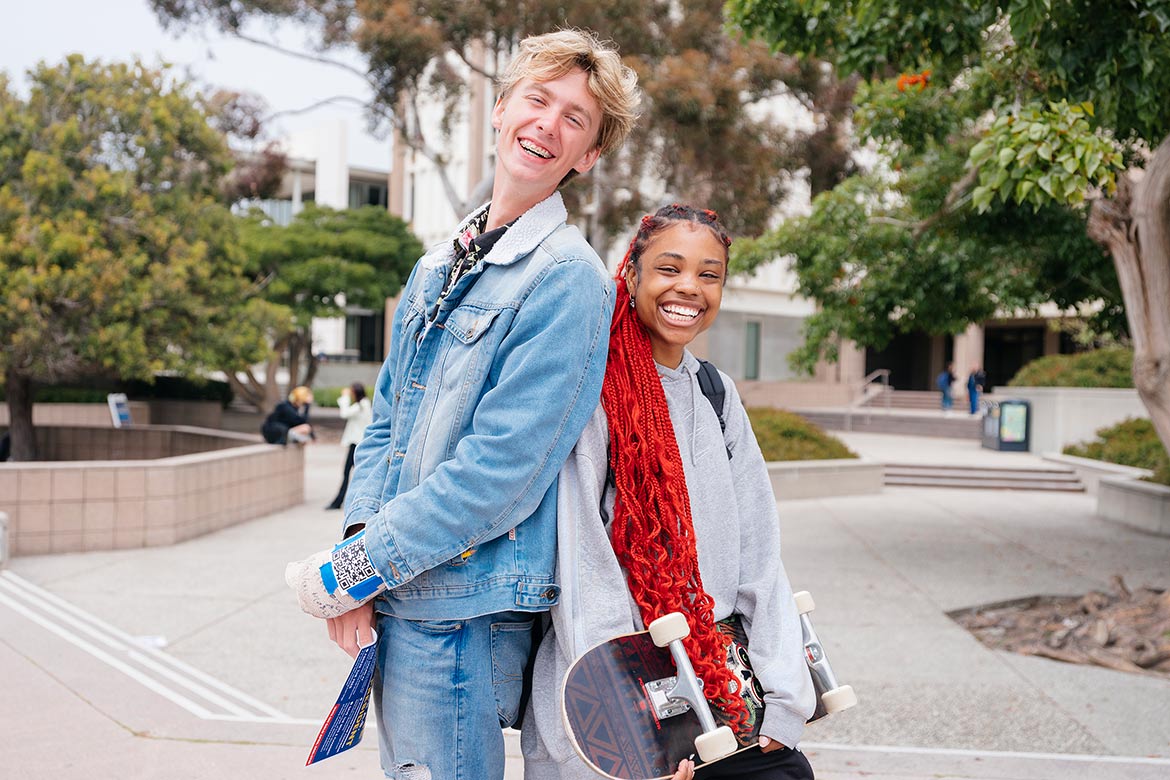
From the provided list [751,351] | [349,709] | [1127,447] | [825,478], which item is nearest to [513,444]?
[349,709]

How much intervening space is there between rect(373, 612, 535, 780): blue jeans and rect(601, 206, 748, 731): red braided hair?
0.84 ft

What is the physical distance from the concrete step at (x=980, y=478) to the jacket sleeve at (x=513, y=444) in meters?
15.2

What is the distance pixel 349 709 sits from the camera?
1.90m

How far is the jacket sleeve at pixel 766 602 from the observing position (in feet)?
6.21

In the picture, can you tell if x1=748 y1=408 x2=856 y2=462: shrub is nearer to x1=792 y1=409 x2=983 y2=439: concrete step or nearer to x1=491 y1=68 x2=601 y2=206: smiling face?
x1=792 y1=409 x2=983 y2=439: concrete step

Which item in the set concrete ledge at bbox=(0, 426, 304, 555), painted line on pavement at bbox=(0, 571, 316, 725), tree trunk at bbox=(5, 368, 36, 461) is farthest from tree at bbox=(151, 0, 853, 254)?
painted line on pavement at bbox=(0, 571, 316, 725)

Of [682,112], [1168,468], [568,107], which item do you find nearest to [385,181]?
[682,112]

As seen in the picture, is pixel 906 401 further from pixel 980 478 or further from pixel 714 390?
pixel 714 390

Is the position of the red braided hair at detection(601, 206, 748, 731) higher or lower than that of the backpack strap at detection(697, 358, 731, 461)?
lower

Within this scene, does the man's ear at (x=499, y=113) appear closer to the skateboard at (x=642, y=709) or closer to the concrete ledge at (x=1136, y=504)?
the skateboard at (x=642, y=709)

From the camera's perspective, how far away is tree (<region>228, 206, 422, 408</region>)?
76.7 feet

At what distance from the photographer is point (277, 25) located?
1753cm

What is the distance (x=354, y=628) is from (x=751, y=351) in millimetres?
35910

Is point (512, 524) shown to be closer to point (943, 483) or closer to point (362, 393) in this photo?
point (362, 393)
